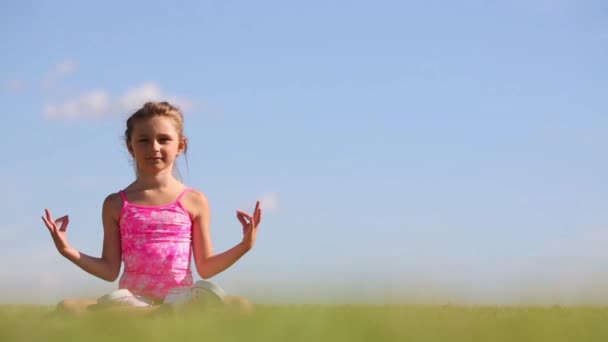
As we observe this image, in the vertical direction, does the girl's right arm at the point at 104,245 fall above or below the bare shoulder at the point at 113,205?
below

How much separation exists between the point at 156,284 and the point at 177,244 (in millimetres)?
391

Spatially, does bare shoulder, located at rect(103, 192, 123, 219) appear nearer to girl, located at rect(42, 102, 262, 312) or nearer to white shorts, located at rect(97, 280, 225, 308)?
girl, located at rect(42, 102, 262, 312)

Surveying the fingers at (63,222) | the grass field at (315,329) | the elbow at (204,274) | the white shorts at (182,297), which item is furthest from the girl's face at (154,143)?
the grass field at (315,329)

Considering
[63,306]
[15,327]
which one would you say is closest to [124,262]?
[63,306]

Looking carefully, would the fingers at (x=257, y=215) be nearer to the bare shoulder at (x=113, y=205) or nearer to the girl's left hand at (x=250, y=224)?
the girl's left hand at (x=250, y=224)

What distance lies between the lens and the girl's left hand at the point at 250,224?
672cm

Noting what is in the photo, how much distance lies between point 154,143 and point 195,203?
65 centimetres

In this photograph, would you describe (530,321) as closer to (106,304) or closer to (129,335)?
(129,335)

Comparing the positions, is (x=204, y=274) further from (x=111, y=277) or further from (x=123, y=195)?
(x=123, y=195)

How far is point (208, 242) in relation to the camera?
6.98 m

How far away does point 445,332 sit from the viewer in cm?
415

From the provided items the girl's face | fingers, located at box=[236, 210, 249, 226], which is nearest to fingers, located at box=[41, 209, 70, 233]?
the girl's face

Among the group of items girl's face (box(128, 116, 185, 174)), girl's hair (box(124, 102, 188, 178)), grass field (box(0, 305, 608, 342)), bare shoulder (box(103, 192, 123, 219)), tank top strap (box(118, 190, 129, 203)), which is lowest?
grass field (box(0, 305, 608, 342))

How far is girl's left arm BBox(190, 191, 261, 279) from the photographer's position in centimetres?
675
